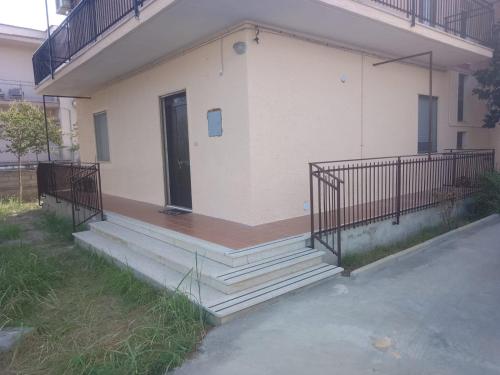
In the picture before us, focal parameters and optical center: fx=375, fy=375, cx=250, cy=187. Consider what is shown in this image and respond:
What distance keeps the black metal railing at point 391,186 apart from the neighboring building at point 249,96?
0.12 metres

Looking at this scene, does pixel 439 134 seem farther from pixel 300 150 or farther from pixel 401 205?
pixel 300 150

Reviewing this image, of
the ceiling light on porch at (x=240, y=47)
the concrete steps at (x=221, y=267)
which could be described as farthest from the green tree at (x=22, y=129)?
the ceiling light on porch at (x=240, y=47)

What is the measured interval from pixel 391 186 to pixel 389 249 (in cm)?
223

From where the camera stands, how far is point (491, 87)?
9.54 meters

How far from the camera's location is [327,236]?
16.9 feet

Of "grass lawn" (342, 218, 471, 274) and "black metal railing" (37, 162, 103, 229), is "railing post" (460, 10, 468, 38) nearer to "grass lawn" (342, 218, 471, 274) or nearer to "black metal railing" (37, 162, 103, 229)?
"grass lawn" (342, 218, 471, 274)

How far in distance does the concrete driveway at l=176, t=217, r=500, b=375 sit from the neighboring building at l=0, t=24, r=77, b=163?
58.1 ft

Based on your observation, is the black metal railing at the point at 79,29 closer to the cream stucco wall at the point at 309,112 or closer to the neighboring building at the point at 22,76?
the cream stucco wall at the point at 309,112

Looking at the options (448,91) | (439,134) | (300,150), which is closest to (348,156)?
(300,150)

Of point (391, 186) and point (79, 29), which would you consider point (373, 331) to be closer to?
point (391, 186)

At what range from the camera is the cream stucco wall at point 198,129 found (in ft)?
18.8

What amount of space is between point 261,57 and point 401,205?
3.53 metres

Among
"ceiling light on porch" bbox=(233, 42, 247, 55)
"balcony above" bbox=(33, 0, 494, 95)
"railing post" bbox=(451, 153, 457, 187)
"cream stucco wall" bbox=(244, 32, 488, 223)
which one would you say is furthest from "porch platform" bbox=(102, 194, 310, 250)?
"railing post" bbox=(451, 153, 457, 187)

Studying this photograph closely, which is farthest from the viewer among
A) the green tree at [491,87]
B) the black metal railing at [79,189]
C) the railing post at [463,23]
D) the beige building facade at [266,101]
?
the green tree at [491,87]
